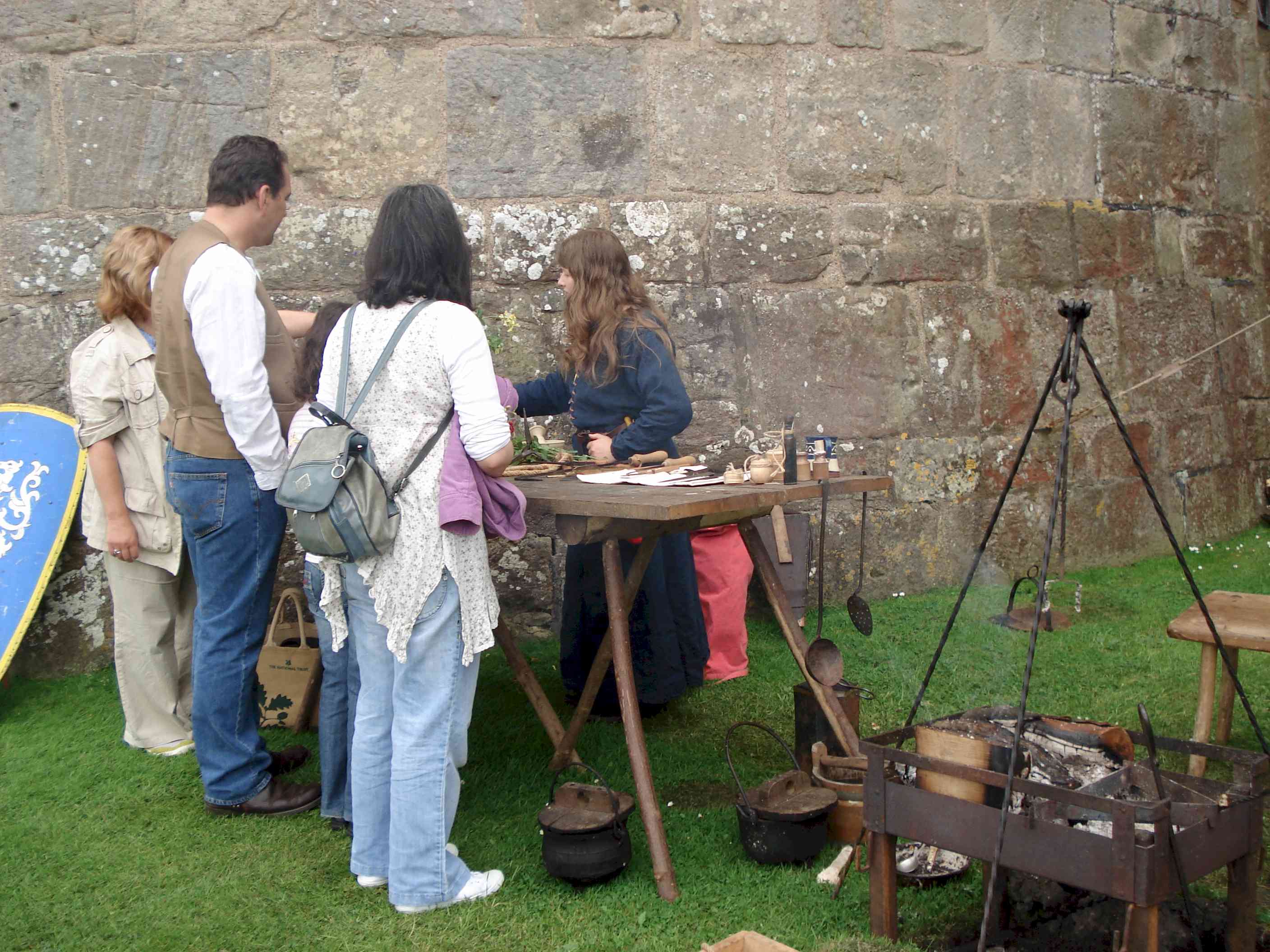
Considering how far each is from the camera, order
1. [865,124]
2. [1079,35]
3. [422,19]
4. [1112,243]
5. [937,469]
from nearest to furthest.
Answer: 1. [422,19]
2. [865,124]
3. [937,469]
4. [1079,35]
5. [1112,243]

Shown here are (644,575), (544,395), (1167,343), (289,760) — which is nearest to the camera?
(289,760)

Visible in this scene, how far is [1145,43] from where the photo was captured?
6.28m

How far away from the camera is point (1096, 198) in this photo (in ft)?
20.0

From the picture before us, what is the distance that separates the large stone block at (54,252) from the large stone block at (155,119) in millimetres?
101

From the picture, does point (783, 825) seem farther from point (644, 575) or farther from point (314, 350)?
point (314, 350)

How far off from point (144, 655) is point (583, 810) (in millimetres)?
2002

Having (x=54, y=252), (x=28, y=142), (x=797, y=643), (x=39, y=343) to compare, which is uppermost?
(x=28, y=142)

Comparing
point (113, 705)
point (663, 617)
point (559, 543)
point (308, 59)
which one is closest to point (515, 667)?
point (663, 617)

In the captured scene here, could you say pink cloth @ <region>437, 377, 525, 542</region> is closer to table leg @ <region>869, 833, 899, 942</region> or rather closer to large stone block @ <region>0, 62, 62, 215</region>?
table leg @ <region>869, 833, 899, 942</region>

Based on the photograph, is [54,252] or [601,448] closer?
[601,448]

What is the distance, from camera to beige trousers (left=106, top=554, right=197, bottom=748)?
417cm

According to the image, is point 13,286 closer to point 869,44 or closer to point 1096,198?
point 869,44

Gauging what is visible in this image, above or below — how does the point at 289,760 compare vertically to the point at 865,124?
below

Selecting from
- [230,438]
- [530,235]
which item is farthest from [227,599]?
[530,235]
